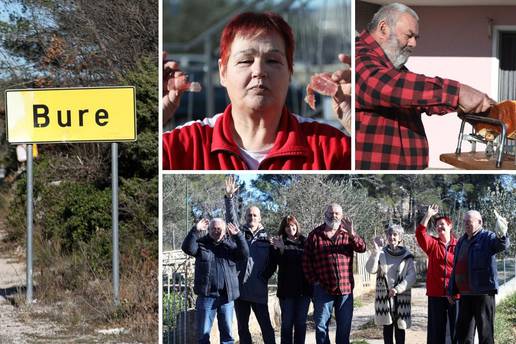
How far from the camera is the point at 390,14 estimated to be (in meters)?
7.84

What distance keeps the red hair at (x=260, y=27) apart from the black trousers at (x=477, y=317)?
210 centimetres

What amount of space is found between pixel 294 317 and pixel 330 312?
0.90 ft

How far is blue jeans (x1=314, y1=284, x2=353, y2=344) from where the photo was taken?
8141 millimetres

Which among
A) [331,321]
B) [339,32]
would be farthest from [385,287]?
[339,32]

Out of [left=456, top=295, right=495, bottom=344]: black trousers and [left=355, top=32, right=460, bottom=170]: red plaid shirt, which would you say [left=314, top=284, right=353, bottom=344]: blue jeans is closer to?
[left=456, top=295, right=495, bottom=344]: black trousers

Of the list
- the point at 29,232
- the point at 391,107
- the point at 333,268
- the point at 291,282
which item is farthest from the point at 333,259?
the point at 29,232

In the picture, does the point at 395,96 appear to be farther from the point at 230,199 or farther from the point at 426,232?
the point at 230,199

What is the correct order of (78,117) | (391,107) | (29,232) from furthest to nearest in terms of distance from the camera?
(29,232) < (78,117) < (391,107)

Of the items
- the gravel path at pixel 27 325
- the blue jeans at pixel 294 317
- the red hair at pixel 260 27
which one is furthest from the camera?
the gravel path at pixel 27 325

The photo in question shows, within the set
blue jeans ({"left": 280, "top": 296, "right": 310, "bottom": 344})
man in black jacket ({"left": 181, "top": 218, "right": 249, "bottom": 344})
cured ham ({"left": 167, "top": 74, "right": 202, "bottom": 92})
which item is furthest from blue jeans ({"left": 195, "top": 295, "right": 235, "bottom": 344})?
cured ham ({"left": 167, "top": 74, "right": 202, "bottom": 92})

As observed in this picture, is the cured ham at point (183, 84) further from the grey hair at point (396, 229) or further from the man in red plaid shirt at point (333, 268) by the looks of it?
the grey hair at point (396, 229)

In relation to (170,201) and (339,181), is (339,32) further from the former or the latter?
(170,201)

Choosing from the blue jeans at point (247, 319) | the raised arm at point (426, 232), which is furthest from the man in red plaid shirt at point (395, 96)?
the blue jeans at point (247, 319)

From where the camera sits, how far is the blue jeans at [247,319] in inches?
325
